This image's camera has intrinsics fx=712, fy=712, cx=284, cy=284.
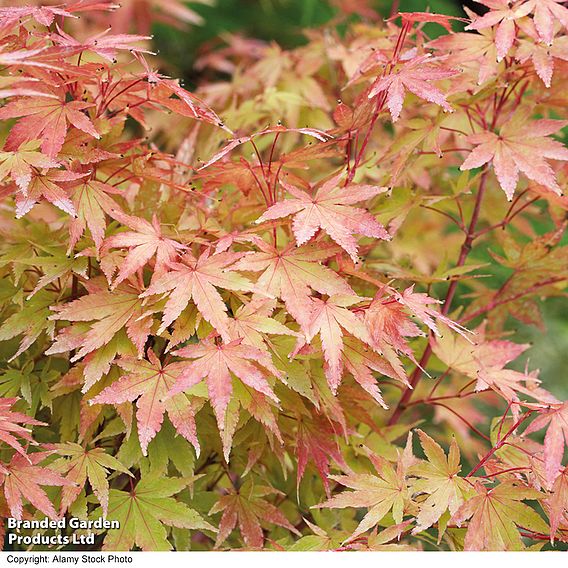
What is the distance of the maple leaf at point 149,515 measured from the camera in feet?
3.26

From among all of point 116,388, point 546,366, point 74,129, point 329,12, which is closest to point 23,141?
point 74,129

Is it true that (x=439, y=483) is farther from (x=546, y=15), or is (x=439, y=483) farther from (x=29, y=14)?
(x=29, y=14)

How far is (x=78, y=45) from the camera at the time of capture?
3.12 feet

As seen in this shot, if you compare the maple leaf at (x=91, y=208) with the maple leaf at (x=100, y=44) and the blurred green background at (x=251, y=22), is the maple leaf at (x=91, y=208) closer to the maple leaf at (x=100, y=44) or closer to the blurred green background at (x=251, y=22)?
the maple leaf at (x=100, y=44)

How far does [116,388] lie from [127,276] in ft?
0.48

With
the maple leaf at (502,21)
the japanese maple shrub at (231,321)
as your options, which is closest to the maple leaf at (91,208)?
the japanese maple shrub at (231,321)

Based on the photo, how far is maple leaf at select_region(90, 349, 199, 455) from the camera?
35.9 inches

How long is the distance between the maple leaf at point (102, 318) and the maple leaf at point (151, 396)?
0.04 metres

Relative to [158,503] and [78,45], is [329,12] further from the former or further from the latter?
[158,503]

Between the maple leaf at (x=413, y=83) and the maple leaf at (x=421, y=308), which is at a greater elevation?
the maple leaf at (x=413, y=83)

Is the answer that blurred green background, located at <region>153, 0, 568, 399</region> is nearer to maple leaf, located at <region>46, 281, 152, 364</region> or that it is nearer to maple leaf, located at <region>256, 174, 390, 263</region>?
maple leaf, located at <region>256, 174, 390, 263</region>

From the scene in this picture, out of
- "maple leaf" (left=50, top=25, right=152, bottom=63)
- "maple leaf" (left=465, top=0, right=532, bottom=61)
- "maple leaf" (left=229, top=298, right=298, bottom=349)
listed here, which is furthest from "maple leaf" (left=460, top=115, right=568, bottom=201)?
"maple leaf" (left=50, top=25, right=152, bottom=63)

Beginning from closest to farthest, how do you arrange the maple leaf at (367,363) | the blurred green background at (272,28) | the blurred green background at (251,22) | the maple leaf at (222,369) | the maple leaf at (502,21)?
the maple leaf at (222,369), the maple leaf at (367,363), the maple leaf at (502,21), the blurred green background at (272,28), the blurred green background at (251,22)

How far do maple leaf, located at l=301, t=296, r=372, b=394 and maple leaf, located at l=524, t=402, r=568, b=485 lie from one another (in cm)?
27
